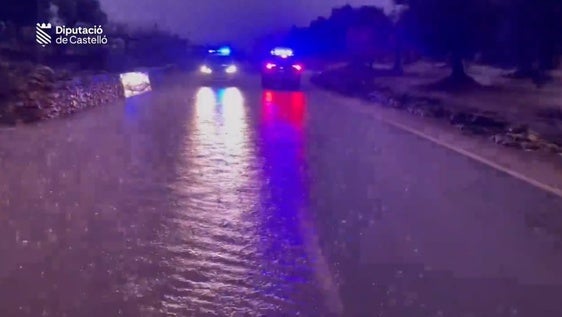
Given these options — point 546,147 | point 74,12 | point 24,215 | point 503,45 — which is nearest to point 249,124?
point 546,147

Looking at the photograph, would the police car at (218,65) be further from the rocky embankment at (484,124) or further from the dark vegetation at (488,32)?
the rocky embankment at (484,124)

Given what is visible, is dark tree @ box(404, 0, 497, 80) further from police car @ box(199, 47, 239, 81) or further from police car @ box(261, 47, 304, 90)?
police car @ box(199, 47, 239, 81)

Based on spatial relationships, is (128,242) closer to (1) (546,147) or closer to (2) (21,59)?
(1) (546,147)

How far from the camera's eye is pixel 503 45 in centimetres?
4566

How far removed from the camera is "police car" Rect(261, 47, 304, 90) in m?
45.9

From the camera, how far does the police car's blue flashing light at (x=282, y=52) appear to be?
152 feet

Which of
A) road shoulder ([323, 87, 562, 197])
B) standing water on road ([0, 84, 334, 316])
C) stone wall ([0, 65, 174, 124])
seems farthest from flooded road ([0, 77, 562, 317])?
stone wall ([0, 65, 174, 124])

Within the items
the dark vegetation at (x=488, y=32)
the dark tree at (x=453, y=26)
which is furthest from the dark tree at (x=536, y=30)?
the dark tree at (x=453, y=26)

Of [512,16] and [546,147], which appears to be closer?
[546,147]

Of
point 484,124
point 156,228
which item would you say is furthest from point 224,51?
point 156,228

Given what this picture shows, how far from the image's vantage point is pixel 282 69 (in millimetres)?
46062

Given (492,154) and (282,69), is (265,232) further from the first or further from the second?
(282,69)

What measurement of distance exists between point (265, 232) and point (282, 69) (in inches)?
1453

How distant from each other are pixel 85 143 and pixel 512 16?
94.4 ft
